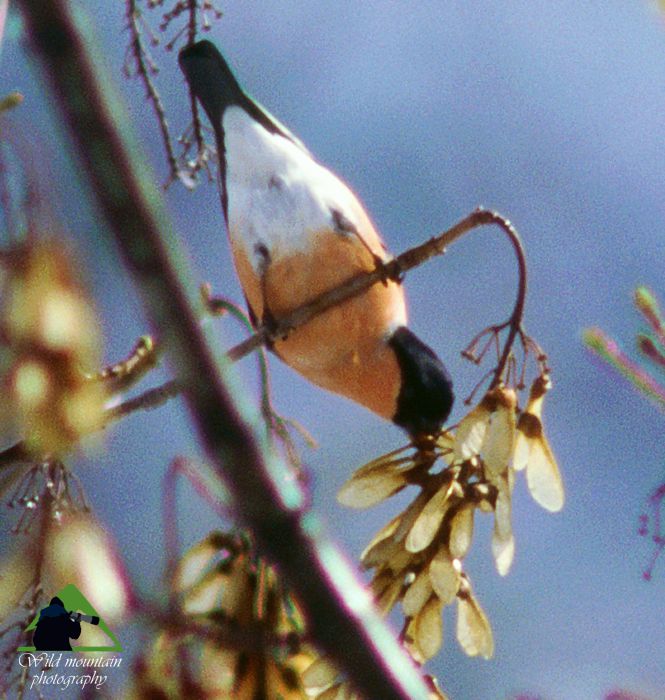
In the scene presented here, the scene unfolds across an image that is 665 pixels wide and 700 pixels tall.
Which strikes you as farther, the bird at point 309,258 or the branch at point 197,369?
the bird at point 309,258

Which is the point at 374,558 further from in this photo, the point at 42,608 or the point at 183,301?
the point at 183,301

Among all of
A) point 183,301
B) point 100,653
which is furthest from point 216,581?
point 183,301

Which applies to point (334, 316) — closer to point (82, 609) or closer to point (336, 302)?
point (336, 302)

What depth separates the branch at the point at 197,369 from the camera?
0.11m

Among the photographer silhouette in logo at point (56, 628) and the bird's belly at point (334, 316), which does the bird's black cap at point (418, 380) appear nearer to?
the bird's belly at point (334, 316)

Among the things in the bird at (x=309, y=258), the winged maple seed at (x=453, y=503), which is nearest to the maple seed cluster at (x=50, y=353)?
the winged maple seed at (x=453, y=503)

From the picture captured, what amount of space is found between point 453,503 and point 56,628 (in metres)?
0.15

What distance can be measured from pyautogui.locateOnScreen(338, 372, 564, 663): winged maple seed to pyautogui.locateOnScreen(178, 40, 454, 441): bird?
28 cm

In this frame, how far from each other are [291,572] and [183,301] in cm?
5

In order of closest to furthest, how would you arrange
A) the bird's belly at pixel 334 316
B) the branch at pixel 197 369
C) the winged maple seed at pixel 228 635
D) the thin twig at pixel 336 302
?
the branch at pixel 197 369, the winged maple seed at pixel 228 635, the thin twig at pixel 336 302, the bird's belly at pixel 334 316

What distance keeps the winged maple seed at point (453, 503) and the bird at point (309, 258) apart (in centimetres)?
28

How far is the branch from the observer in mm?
112

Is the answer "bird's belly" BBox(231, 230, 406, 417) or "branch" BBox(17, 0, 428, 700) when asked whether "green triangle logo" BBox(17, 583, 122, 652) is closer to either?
"branch" BBox(17, 0, 428, 700)

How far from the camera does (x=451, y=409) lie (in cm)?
72
